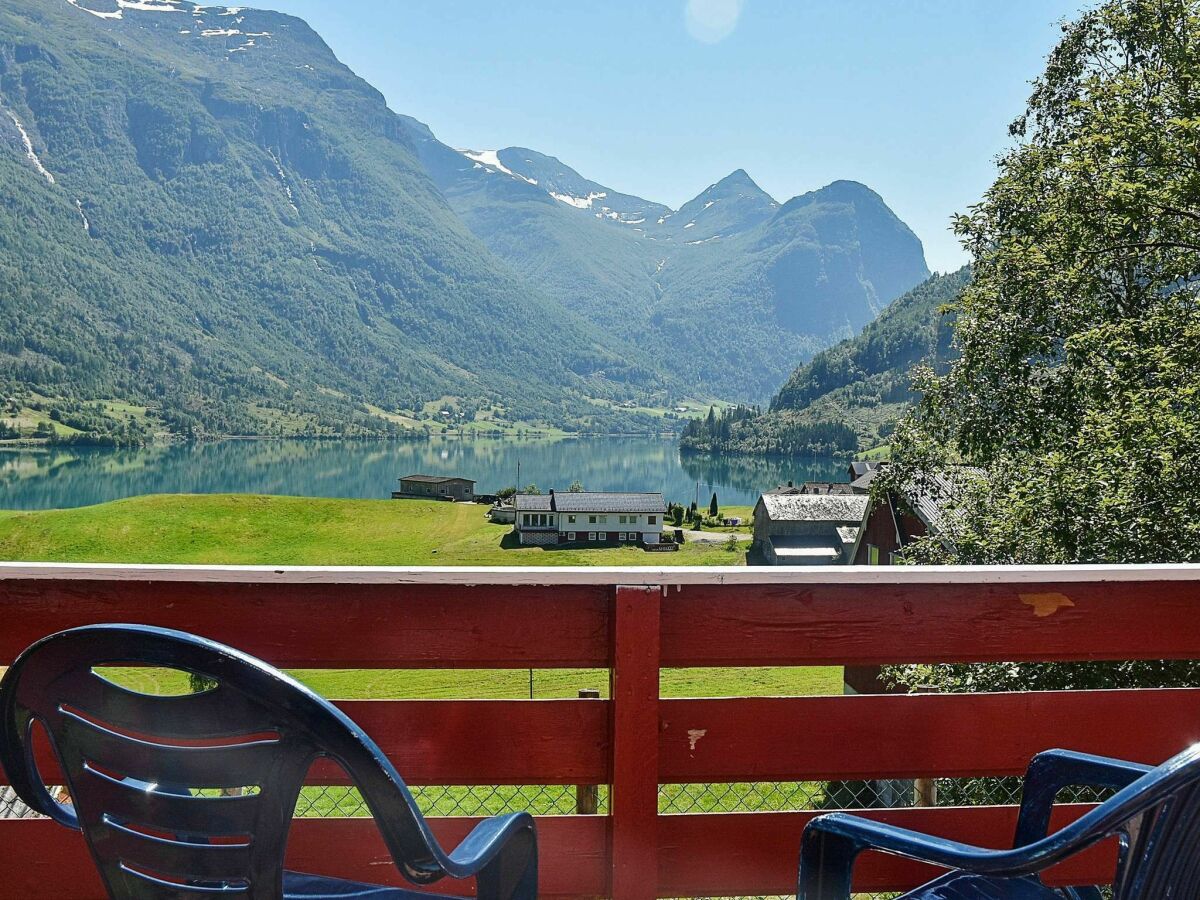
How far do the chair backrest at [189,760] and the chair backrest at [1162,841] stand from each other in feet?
2.66

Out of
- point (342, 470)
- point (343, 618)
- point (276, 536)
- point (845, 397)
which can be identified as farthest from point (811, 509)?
point (845, 397)

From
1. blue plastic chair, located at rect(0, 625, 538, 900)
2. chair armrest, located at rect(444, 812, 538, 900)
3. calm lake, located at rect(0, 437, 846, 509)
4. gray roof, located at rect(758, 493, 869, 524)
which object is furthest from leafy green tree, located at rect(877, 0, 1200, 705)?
calm lake, located at rect(0, 437, 846, 509)

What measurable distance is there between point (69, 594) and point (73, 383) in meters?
187

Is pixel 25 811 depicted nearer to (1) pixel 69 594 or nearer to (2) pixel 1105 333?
(1) pixel 69 594

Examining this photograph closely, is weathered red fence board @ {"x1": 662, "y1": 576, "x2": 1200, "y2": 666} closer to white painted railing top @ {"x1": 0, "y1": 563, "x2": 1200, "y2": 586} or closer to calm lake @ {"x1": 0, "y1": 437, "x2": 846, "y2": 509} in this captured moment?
white painted railing top @ {"x1": 0, "y1": 563, "x2": 1200, "y2": 586}

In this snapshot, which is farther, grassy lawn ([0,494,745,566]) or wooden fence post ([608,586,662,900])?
grassy lawn ([0,494,745,566])

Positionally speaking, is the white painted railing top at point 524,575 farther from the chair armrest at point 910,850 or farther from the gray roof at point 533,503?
the gray roof at point 533,503

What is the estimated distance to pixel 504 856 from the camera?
1.36 metres

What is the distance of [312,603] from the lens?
6.46 ft

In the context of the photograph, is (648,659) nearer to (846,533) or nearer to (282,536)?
(846,533)

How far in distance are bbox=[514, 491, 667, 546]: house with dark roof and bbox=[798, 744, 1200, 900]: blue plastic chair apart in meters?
60.5

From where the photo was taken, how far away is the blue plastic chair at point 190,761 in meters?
1.06

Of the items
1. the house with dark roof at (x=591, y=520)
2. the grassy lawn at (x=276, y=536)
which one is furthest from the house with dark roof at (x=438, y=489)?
the house with dark roof at (x=591, y=520)

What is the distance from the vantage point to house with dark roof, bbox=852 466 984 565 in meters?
11.0
